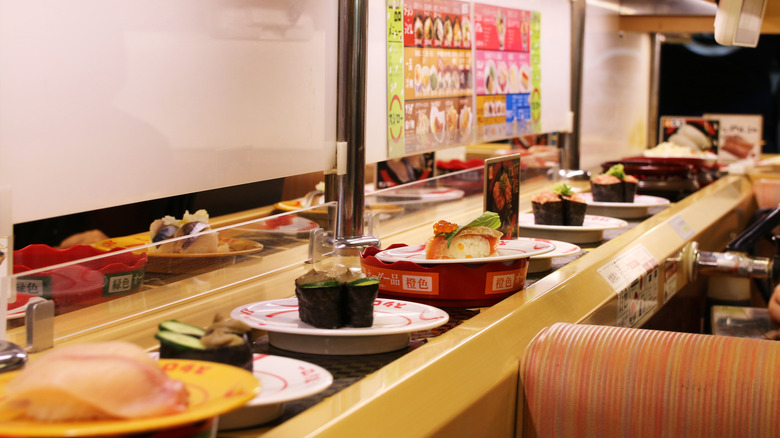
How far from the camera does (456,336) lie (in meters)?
1.14

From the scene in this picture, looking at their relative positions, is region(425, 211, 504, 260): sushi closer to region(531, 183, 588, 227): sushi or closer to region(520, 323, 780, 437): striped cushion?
region(520, 323, 780, 437): striped cushion

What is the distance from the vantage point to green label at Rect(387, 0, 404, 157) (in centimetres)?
197

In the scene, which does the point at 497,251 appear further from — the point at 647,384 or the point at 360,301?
the point at 360,301

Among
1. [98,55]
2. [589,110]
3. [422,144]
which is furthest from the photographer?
[589,110]

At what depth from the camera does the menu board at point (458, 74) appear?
2031 millimetres

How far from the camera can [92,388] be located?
0.58 meters

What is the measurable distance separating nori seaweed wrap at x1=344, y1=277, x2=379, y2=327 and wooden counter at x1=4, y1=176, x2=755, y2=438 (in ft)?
0.22

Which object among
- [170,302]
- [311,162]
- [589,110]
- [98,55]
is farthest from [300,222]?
[589,110]

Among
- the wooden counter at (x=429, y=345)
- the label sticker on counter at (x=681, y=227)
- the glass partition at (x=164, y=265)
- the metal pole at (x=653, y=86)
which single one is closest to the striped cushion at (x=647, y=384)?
the wooden counter at (x=429, y=345)

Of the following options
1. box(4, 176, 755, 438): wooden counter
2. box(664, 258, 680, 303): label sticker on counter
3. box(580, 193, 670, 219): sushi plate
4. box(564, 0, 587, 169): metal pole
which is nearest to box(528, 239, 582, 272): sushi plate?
box(4, 176, 755, 438): wooden counter

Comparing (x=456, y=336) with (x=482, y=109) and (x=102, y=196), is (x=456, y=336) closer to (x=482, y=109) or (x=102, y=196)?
(x=102, y=196)

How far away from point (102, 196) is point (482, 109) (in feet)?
5.00

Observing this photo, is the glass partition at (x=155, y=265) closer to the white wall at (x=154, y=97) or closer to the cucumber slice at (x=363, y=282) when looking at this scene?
the white wall at (x=154, y=97)

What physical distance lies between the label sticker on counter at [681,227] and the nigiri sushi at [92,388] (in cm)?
197
